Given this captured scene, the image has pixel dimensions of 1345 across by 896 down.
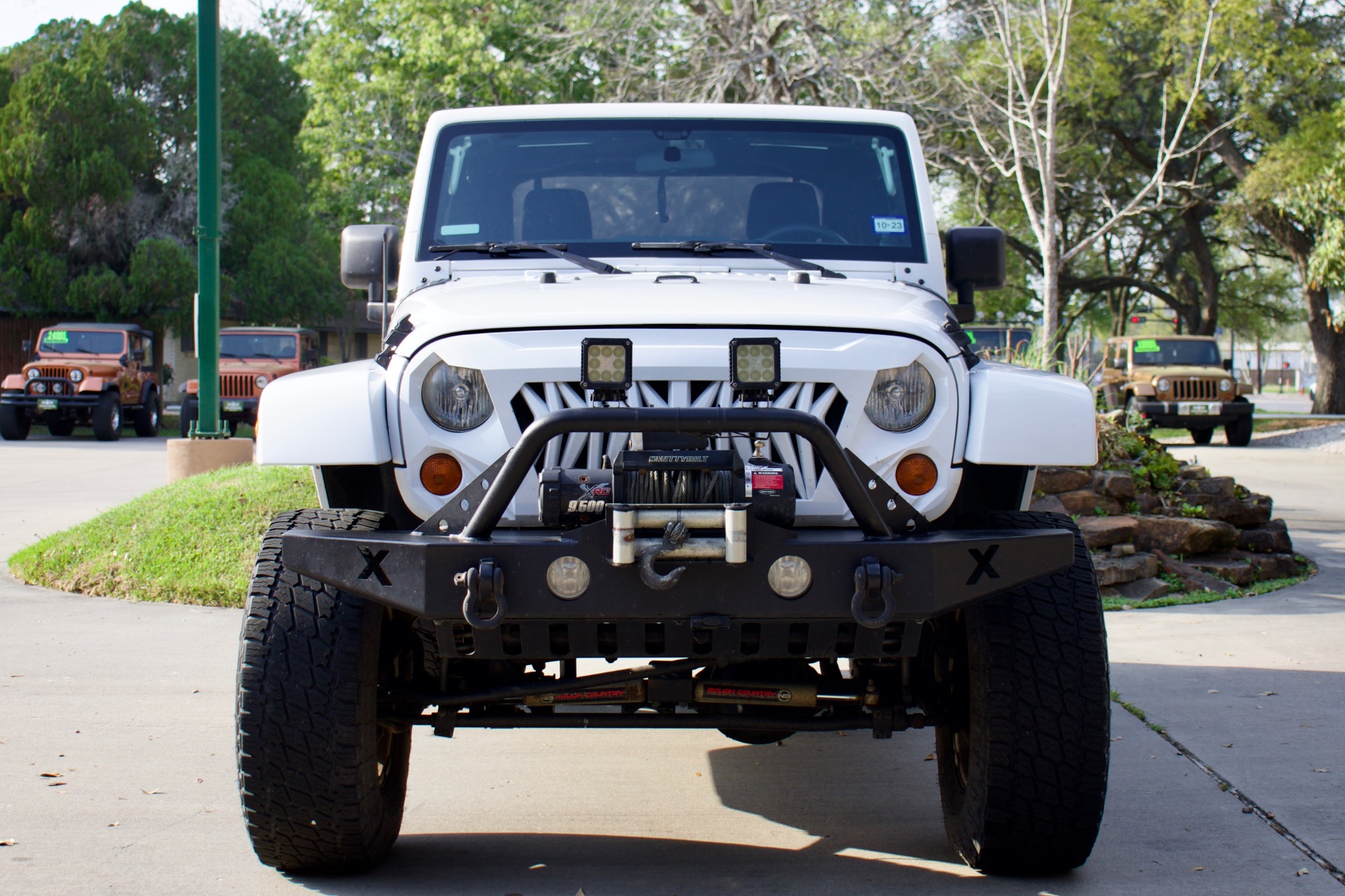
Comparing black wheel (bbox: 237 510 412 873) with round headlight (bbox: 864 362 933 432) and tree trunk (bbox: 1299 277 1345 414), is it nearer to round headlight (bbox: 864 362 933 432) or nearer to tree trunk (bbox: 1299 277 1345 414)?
round headlight (bbox: 864 362 933 432)

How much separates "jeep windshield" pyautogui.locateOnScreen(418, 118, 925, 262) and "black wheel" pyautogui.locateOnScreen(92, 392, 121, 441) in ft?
66.0

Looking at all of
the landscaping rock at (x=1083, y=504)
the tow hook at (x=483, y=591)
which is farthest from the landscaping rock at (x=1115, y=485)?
the tow hook at (x=483, y=591)

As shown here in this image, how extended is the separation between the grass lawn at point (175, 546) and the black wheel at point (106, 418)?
14911 millimetres

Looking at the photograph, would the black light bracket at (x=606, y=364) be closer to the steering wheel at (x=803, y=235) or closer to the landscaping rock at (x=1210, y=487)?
the steering wheel at (x=803, y=235)

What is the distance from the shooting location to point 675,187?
4504mm

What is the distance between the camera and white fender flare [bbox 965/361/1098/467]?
317cm

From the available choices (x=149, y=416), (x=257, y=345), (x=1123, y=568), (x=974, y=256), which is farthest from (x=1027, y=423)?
(x=149, y=416)

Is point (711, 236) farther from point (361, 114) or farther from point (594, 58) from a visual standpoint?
point (361, 114)

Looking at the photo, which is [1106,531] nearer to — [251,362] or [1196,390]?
[1196,390]

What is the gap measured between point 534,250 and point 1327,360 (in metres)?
31.1

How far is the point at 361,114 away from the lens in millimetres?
28031

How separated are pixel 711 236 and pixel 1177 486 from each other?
627cm

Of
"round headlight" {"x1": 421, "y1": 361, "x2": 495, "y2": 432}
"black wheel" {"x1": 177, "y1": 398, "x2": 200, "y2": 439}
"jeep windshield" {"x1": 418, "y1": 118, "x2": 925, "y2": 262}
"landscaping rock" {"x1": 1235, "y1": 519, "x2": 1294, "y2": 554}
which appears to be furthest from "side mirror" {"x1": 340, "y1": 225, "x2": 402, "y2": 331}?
"black wheel" {"x1": 177, "y1": 398, "x2": 200, "y2": 439}

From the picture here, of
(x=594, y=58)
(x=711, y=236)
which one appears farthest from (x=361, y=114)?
(x=711, y=236)
